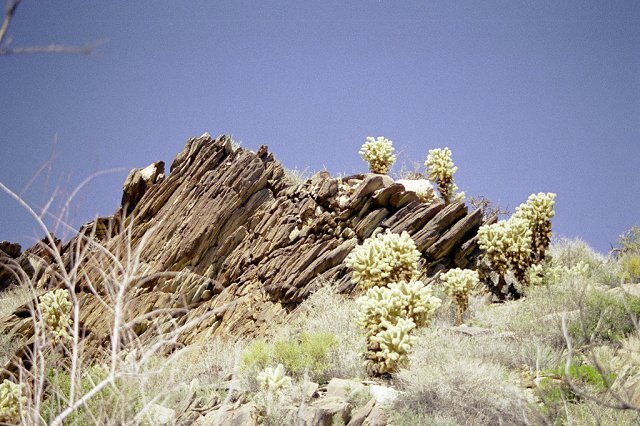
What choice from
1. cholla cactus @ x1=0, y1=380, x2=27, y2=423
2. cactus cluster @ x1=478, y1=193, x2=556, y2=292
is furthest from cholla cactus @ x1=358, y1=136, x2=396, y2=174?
cholla cactus @ x1=0, y1=380, x2=27, y2=423

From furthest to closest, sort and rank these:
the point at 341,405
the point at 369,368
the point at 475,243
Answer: the point at 475,243 < the point at 369,368 < the point at 341,405

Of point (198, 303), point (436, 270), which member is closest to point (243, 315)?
point (198, 303)

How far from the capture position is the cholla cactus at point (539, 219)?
39.2ft

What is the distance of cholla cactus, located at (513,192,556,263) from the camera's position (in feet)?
39.2

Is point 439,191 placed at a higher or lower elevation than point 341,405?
higher

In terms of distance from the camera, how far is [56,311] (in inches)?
432

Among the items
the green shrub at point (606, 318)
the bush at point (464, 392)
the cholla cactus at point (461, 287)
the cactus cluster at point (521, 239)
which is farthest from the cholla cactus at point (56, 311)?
the green shrub at point (606, 318)

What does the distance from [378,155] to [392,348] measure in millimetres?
8162

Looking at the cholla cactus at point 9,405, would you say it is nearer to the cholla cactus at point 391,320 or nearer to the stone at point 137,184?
the cholla cactus at point 391,320

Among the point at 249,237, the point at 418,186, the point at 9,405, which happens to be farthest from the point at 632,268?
the point at 9,405

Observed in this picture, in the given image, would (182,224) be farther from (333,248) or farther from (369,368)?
(369,368)

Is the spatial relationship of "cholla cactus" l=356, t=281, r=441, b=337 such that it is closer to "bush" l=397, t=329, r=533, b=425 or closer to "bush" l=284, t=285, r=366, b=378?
"bush" l=284, t=285, r=366, b=378

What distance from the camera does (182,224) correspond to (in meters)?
13.3

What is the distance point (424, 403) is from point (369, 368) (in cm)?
153
